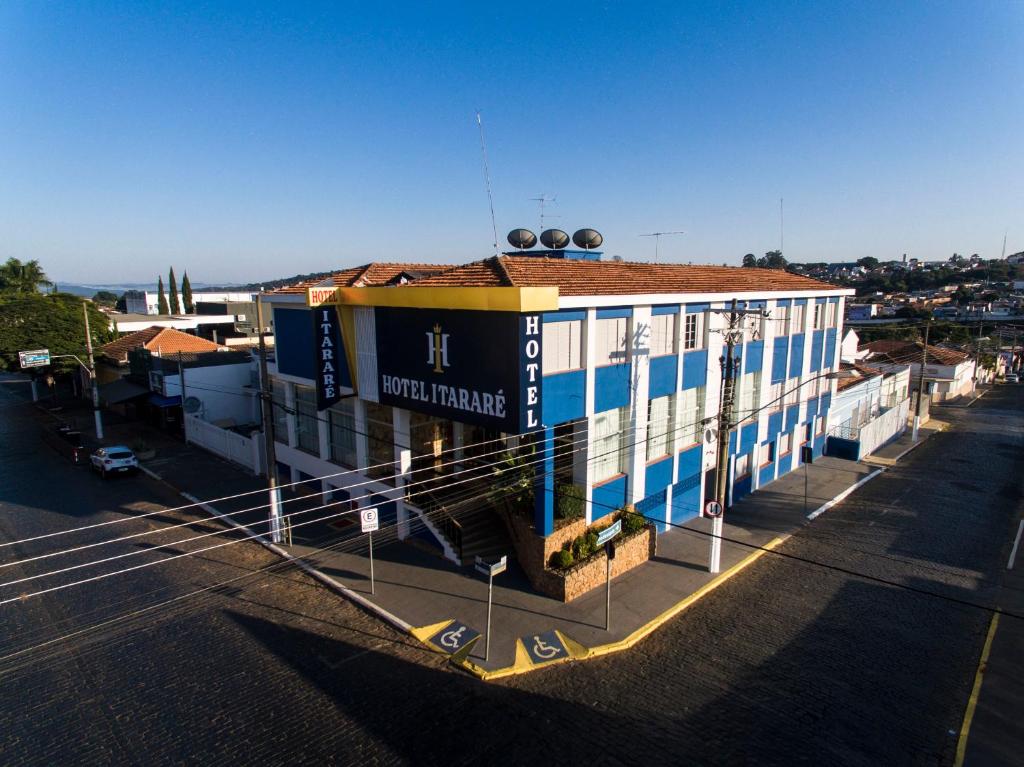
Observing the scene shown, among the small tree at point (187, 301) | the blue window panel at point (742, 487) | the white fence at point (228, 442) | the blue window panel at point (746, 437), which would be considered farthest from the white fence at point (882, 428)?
the small tree at point (187, 301)

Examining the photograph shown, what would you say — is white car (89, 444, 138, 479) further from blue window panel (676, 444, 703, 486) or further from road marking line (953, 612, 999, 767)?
road marking line (953, 612, 999, 767)

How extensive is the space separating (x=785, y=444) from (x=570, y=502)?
1584 cm

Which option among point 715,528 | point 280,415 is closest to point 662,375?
point 715,528

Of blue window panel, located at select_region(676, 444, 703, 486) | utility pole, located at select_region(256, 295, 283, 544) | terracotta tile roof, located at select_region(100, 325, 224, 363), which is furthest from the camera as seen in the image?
terracotta tile roof, located at select_region(100, 325, 224, 363)

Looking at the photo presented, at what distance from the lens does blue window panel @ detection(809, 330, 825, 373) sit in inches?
1118

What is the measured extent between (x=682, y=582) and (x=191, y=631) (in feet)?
44.0

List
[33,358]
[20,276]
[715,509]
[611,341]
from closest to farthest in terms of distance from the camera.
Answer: [715,509] → [611,341] → [33,358] → [20,276]

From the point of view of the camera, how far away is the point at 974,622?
15500mm

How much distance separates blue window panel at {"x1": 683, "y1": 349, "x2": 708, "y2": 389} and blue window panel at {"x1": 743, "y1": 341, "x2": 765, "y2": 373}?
112 inches

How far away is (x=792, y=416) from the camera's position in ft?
89.5

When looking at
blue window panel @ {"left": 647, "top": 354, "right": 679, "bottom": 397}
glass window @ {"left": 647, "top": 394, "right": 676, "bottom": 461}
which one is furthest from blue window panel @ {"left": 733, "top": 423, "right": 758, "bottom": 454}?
blue window panel @ {"left": 647, "top": 354, "right": 679, "bottom": 397}

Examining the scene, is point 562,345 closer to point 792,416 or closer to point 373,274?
point 373,274

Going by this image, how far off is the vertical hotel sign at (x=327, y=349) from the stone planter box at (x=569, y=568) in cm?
736

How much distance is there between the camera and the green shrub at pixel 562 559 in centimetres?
1608
